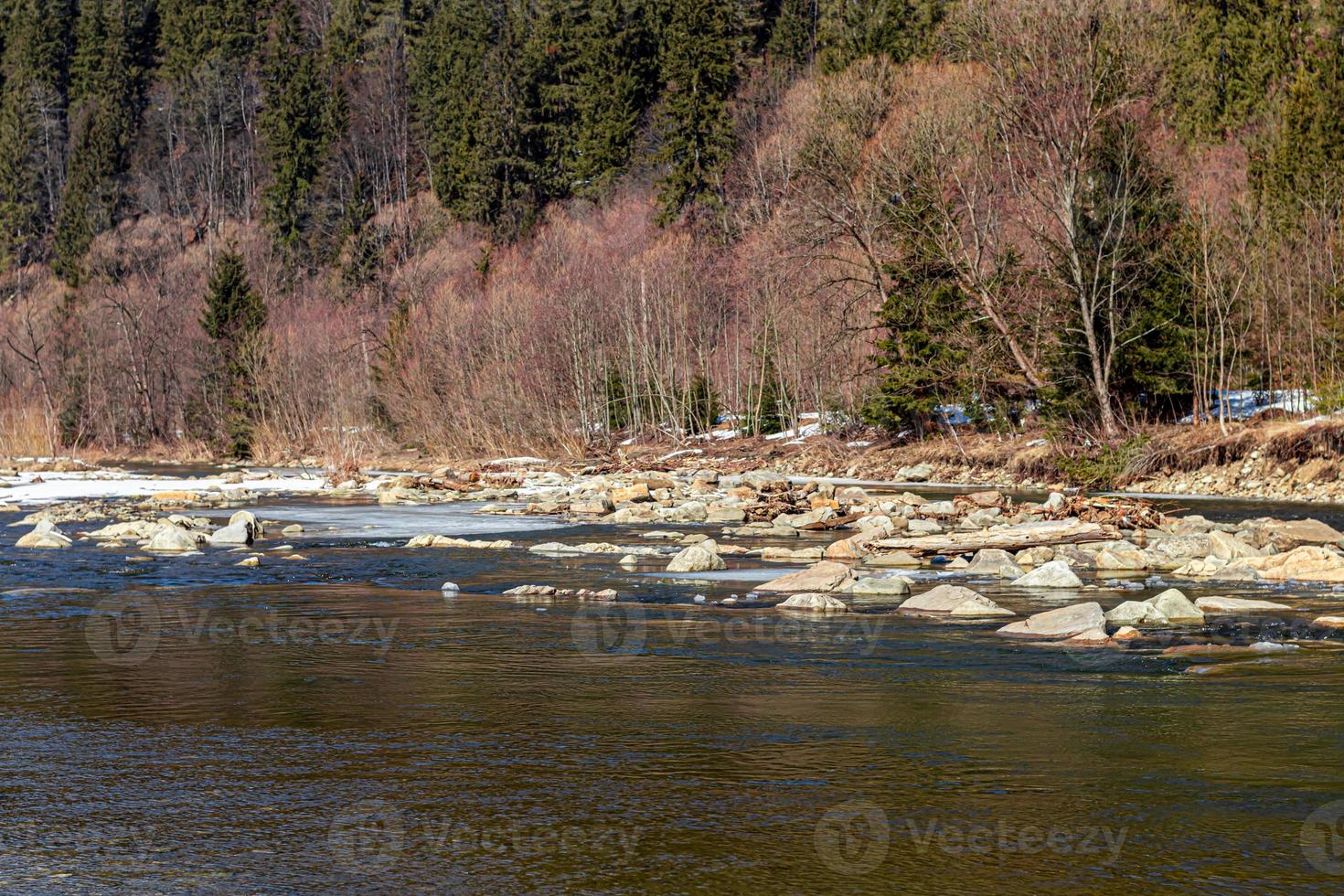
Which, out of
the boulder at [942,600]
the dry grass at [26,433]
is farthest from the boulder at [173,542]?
the dry grass at [26,433]

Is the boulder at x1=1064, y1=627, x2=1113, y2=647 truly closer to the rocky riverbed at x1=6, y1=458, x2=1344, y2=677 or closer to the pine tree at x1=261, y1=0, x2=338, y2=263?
the rocky riverbed at x1=6, y1=458, x2=1344, y2=677

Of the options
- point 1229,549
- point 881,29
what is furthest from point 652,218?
point 1229,549

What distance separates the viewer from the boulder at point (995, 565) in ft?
52.5

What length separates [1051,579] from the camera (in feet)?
49.5

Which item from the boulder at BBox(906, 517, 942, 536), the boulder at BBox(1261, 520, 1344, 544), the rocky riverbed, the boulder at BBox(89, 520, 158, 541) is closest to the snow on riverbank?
the rocky riverbed

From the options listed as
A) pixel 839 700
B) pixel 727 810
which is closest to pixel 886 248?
pixel 839 700

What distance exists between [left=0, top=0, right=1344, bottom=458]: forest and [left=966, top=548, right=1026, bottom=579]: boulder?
54.7 ft

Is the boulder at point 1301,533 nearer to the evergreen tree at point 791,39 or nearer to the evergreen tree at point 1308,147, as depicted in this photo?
A: the evergreen tree at point 1308,147

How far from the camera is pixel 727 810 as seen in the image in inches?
268

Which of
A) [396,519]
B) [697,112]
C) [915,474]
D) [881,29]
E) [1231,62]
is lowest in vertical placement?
[915,474]
